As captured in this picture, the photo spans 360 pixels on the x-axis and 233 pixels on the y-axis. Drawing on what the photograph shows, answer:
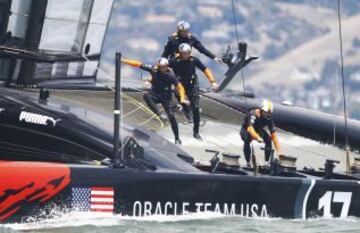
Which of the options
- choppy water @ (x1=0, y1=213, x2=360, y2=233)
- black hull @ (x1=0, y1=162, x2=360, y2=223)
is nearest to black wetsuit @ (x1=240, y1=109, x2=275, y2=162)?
black hull @ (x1=0, y1=162, x2=360, y2=223)

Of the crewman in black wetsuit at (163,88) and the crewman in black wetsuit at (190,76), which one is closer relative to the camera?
A: the crewman in black wetsuit at (163,88)

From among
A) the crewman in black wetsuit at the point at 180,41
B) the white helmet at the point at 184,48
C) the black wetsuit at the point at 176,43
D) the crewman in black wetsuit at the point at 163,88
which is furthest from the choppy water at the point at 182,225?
the black wetsuit at the point at 176,43

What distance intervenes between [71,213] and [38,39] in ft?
8.67

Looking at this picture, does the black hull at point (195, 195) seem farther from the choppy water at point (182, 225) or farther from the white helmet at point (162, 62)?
the white helmet at point (162, 62)

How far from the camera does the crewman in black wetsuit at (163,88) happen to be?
11.5m

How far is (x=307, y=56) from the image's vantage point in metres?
169

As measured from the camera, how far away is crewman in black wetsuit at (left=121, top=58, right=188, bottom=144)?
11.5m

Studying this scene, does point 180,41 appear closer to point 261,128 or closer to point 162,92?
point 162,92

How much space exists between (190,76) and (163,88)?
44cm

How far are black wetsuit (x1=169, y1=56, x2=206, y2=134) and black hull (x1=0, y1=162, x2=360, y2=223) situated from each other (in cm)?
170

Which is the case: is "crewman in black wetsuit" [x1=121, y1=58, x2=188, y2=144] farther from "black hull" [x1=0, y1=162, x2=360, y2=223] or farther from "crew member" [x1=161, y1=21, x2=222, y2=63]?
"black hull" [x1=0, y1=162, x2=360, y2=223]

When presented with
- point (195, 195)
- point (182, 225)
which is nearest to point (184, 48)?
point (195, 195)

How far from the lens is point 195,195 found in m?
10.0

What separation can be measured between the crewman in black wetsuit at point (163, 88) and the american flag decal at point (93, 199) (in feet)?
6.09
